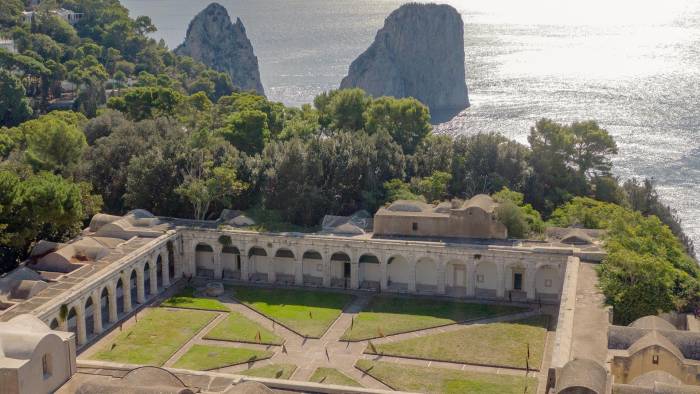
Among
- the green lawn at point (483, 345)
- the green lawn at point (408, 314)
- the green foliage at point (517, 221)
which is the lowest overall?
the green lawn at point (483, 345)

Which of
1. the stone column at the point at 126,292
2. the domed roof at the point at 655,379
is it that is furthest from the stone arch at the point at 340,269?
the domed roof at the point at 655,379

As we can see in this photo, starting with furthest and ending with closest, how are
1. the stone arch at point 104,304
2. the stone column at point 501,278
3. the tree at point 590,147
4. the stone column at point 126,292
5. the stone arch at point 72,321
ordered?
the tree at point 590,147
the stone column at point 501,278
the stone column at point 126,292
the stone arch at point 104,304
the stone arch at point 72,321

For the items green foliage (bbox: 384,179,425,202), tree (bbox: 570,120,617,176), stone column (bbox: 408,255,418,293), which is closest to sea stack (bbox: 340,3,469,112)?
tree (bbox: 570,120,617,176)

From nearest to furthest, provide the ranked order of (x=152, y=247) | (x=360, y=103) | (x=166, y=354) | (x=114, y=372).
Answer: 1. (x=114, y=372)
2. (x=166, y=354)
3. (x=152, y=247)
4. (x=360, y=103)

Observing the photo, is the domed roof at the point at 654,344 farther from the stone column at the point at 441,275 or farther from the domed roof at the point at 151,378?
the domed roof at the point at 151,378

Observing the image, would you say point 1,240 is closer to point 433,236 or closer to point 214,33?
point 433,236

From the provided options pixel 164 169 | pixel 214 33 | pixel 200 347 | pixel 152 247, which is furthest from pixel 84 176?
pixel 214 33

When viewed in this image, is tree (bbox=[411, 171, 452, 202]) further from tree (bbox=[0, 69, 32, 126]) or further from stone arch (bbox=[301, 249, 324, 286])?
tree (bbox=[0, 69, 32, 126])
